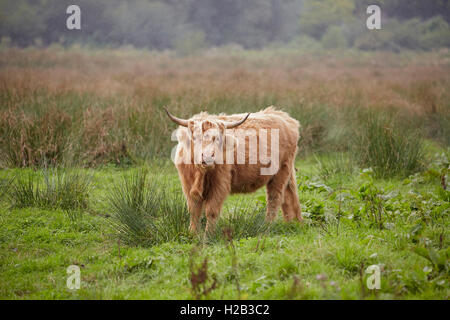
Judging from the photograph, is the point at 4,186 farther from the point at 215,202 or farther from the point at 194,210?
the point at 215,202

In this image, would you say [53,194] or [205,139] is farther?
[53,194]

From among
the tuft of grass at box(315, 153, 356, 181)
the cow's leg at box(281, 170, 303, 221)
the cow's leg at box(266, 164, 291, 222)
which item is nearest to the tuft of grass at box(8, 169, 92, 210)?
the cow's leg at box(266, 164, 291, 222)

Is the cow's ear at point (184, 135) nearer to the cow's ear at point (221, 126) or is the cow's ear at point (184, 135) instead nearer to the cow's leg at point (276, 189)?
the cow's ear at point (221, 126)

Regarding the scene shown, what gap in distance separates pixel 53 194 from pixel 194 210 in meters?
2.00

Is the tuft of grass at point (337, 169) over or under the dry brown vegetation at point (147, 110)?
under

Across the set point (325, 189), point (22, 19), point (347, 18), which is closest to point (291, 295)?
point (325, 189)

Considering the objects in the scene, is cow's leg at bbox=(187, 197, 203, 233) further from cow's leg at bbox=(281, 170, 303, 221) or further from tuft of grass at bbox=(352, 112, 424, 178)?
tuft of grass at bbox=(352, 112, 424, 178)

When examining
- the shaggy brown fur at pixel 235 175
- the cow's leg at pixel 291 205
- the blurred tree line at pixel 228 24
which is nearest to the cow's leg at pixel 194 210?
the shaggy brown fur at pixel 235 175

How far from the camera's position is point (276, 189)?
17.8ft

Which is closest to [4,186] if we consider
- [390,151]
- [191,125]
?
[191,125]

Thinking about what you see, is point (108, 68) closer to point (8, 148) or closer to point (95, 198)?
point (8, 148)

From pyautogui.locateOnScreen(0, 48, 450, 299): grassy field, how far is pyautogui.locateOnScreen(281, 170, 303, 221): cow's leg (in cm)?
19

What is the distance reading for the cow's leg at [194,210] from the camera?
15.3 feet

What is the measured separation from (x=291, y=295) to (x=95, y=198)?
11.7 ft
